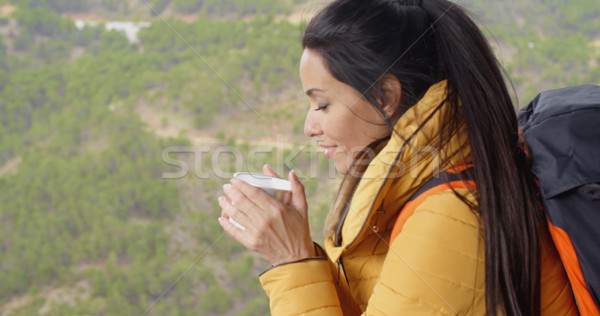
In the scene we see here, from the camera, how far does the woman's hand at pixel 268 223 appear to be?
2.28 feet

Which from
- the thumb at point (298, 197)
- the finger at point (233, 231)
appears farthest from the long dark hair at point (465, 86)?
the finger at point (233, 231)

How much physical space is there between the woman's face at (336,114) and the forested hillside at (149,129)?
131 cm

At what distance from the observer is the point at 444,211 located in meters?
0.58

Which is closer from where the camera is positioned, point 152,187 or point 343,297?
point 343,297

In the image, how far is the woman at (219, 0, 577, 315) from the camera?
1.89 feet

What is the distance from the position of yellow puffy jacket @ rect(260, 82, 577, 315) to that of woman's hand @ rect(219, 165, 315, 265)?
0.08 ft

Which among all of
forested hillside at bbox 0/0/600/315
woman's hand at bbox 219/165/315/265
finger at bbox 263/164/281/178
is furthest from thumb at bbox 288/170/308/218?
forested hillside at bbox 0/0/600/315

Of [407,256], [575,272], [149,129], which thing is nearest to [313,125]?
[407,256]

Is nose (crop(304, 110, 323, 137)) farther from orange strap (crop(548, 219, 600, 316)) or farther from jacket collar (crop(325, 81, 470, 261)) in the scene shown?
orange strap (crop(548, 219, 600, 316))

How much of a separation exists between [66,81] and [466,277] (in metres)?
2.87

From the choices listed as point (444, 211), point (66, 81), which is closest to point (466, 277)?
point (444, 211)

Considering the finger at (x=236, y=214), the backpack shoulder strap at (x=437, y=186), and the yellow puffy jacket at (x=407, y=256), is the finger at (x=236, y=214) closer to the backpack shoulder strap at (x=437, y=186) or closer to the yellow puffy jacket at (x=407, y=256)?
the yellow puffy jacket at (x=407, y=256)

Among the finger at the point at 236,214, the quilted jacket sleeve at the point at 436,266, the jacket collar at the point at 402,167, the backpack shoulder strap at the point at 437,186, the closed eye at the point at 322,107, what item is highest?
the closed eye at the point at 322,107

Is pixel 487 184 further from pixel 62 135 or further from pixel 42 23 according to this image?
pixel 42 23
